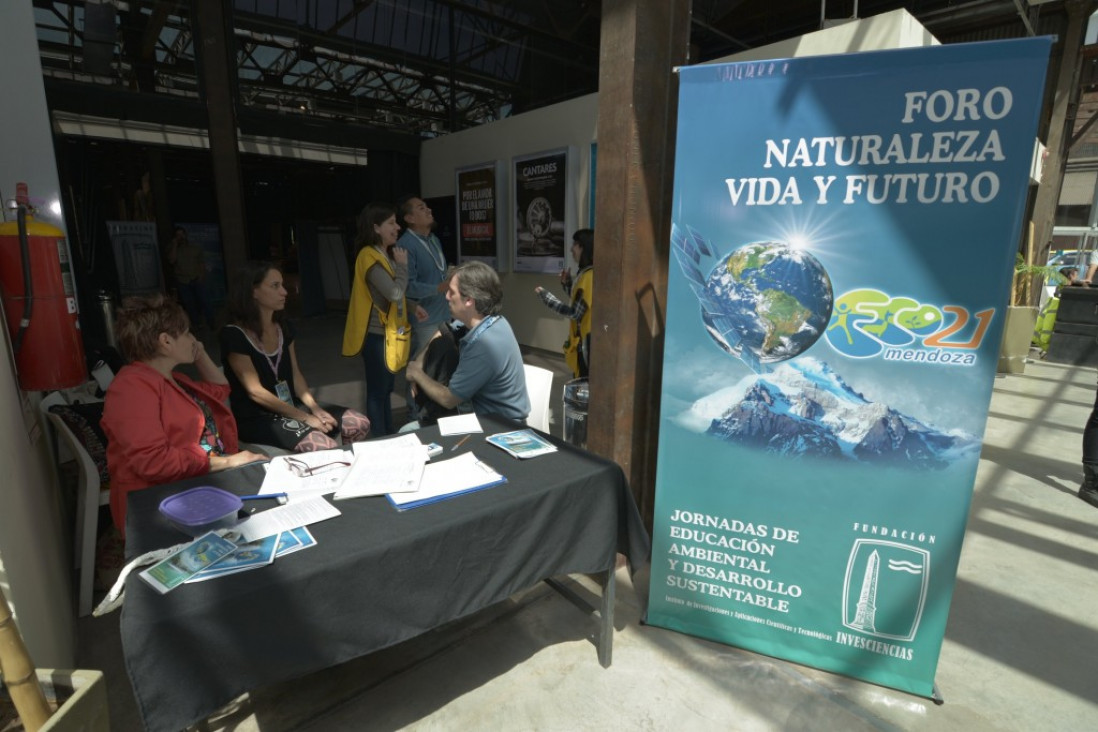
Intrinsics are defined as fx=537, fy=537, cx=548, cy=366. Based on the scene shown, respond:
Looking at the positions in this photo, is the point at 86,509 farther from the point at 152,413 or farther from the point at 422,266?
the point at 422,266

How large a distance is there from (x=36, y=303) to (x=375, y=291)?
4.88 feet

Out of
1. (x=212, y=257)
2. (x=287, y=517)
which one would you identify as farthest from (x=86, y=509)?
(x=212, y=257)

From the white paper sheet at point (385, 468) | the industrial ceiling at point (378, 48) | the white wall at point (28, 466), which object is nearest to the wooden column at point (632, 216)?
the white paper sheet at point (385, 468)

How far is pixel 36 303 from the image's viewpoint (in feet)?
6.38

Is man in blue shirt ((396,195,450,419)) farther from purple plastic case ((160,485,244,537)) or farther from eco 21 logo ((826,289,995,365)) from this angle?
eco 21 logo ((826,289,995,365))

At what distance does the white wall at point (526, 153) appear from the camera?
226 inches

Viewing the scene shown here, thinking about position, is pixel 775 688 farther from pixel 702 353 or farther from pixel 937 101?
pixel 937 101

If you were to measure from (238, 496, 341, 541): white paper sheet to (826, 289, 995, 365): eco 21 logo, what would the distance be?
5.08ft

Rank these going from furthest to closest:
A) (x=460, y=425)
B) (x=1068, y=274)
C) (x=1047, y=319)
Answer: (x=1068, y=274) < (x=1047, y=319) < (x=460, y=425)

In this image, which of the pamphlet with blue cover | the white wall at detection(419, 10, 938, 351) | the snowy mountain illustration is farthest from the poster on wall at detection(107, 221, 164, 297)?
the snowy mountain illustration

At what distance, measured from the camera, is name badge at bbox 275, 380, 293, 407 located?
2.62m

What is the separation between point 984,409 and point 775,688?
1101mm

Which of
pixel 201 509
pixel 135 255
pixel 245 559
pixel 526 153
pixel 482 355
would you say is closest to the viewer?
pixel 245 559

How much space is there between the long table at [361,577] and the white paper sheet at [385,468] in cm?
4
